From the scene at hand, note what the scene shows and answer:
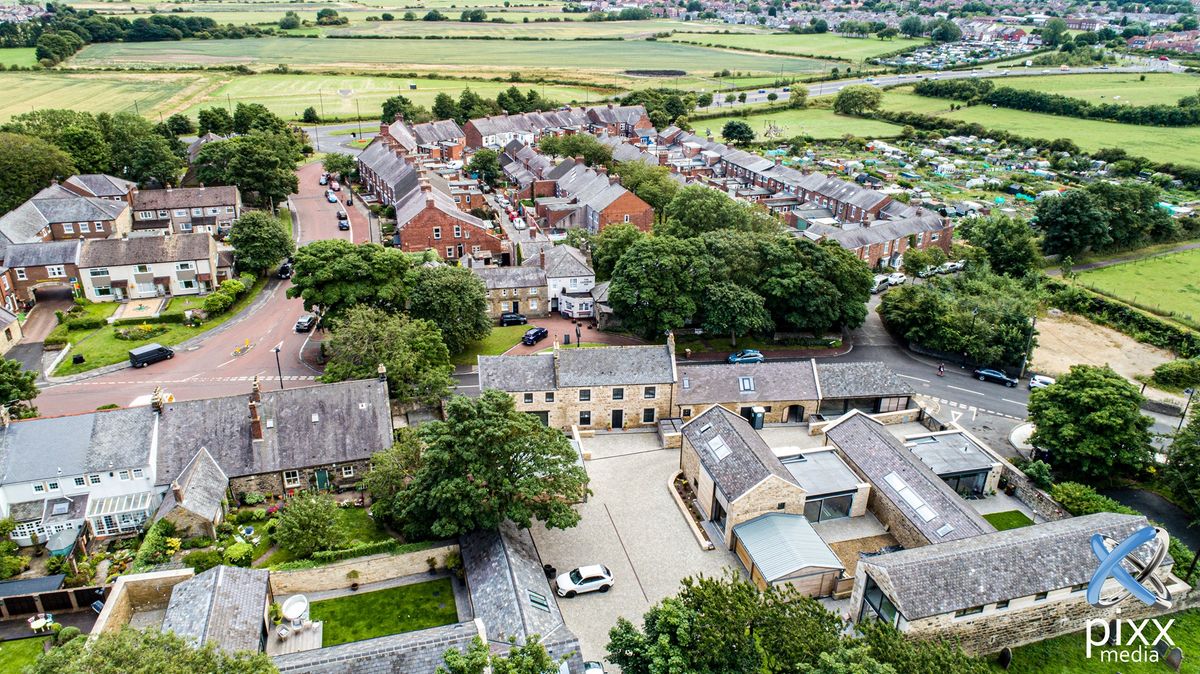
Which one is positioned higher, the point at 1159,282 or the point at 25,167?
the point at 25,167

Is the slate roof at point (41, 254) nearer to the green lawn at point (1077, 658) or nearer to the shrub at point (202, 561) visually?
the shrub at point (202, 561)

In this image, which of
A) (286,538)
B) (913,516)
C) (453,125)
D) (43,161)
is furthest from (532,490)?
(453,125)

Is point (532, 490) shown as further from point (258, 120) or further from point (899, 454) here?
point (258, 120)

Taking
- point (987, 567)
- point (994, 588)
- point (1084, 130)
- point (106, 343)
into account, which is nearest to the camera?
point (994, 588)

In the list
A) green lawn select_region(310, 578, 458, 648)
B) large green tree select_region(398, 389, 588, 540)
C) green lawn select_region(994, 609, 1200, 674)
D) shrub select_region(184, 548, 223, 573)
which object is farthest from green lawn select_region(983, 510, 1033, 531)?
shrub select_region(184, 548, 223, 573)

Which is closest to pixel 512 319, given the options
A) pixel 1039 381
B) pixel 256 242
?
pixel 256 242

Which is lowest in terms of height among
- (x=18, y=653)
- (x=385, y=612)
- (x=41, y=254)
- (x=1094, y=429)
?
(x=385, y=612)

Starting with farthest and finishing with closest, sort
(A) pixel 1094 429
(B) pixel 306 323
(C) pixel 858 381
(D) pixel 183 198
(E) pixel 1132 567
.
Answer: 1. (D) pixel 183 198
2. (B) pixel 306 323
3. (C) pixel 858 381
4. (A) pixel 1094 429
5. (E) pixel 1132 567

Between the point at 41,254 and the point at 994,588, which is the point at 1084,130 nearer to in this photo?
the point at 994,588
